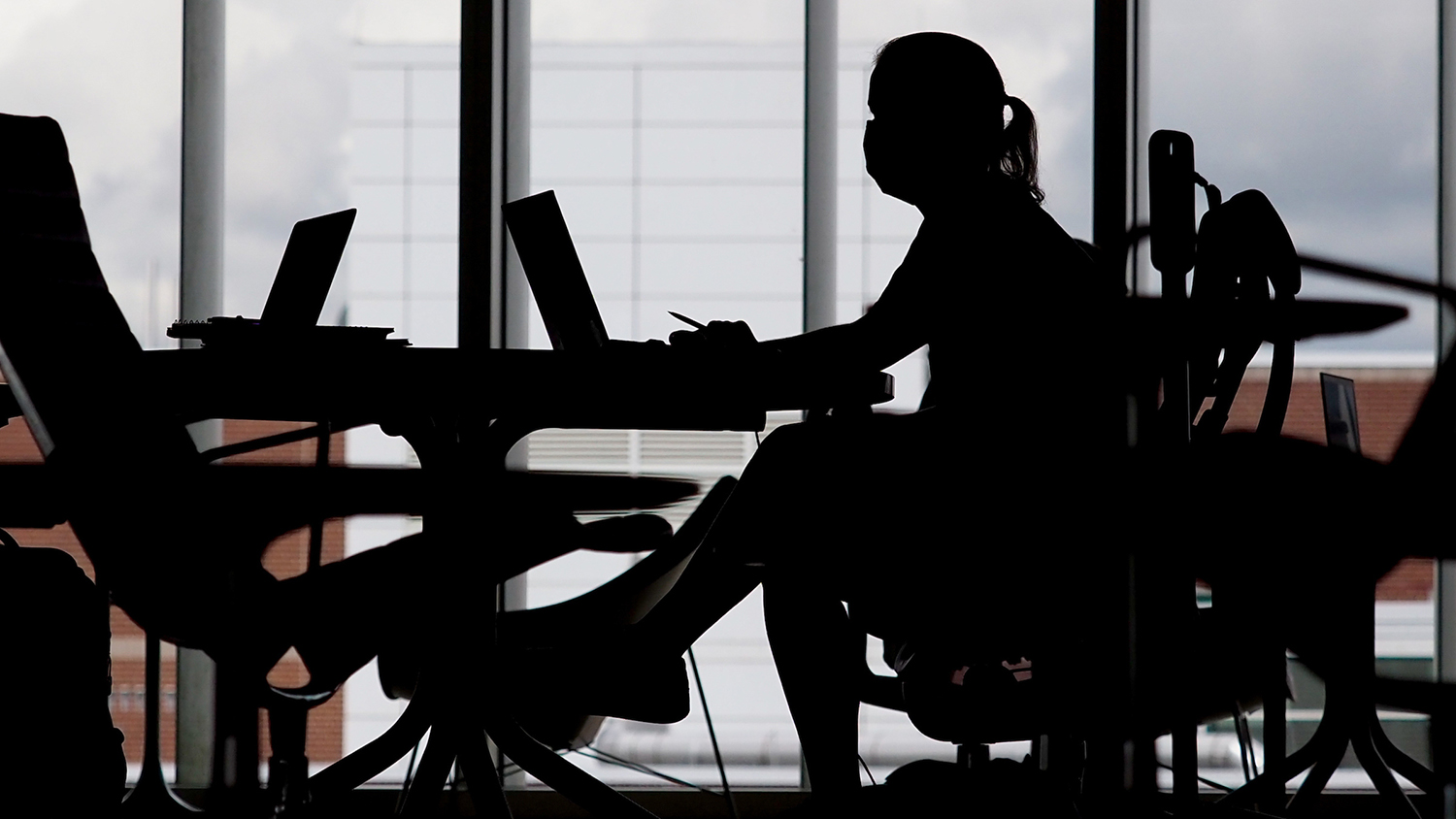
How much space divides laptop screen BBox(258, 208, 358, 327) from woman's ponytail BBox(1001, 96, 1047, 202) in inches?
43.5

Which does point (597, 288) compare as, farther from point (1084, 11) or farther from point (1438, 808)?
point (1438, 808)

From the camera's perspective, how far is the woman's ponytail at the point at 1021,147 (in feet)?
6.17

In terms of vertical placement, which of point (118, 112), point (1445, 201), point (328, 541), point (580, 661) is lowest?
point (580, 661)

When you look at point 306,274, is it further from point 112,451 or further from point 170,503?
point 170,503

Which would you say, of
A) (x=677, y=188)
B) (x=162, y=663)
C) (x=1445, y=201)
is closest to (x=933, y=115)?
(x=677, y=188)

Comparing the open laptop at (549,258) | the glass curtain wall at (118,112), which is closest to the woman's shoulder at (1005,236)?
the open laptop at (549,258)

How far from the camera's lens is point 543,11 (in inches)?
130

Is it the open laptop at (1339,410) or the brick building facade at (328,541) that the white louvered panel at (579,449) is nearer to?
the brick building facade at (328,541)

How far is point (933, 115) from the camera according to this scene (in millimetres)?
1751

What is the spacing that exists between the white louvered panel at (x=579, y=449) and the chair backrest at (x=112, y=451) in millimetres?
1533

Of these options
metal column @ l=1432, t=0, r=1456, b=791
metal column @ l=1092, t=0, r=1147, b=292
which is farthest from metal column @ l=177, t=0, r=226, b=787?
metal column @ l=1432, t=0, r=1456, b=791

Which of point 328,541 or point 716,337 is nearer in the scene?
point 716,337

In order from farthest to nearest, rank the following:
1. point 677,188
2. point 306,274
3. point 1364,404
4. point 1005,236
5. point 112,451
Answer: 1. point 677,188
2. point 1364,404
3. point 306,274
4. point 1005,236
5. point 112,451

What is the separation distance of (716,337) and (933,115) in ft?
1.63
